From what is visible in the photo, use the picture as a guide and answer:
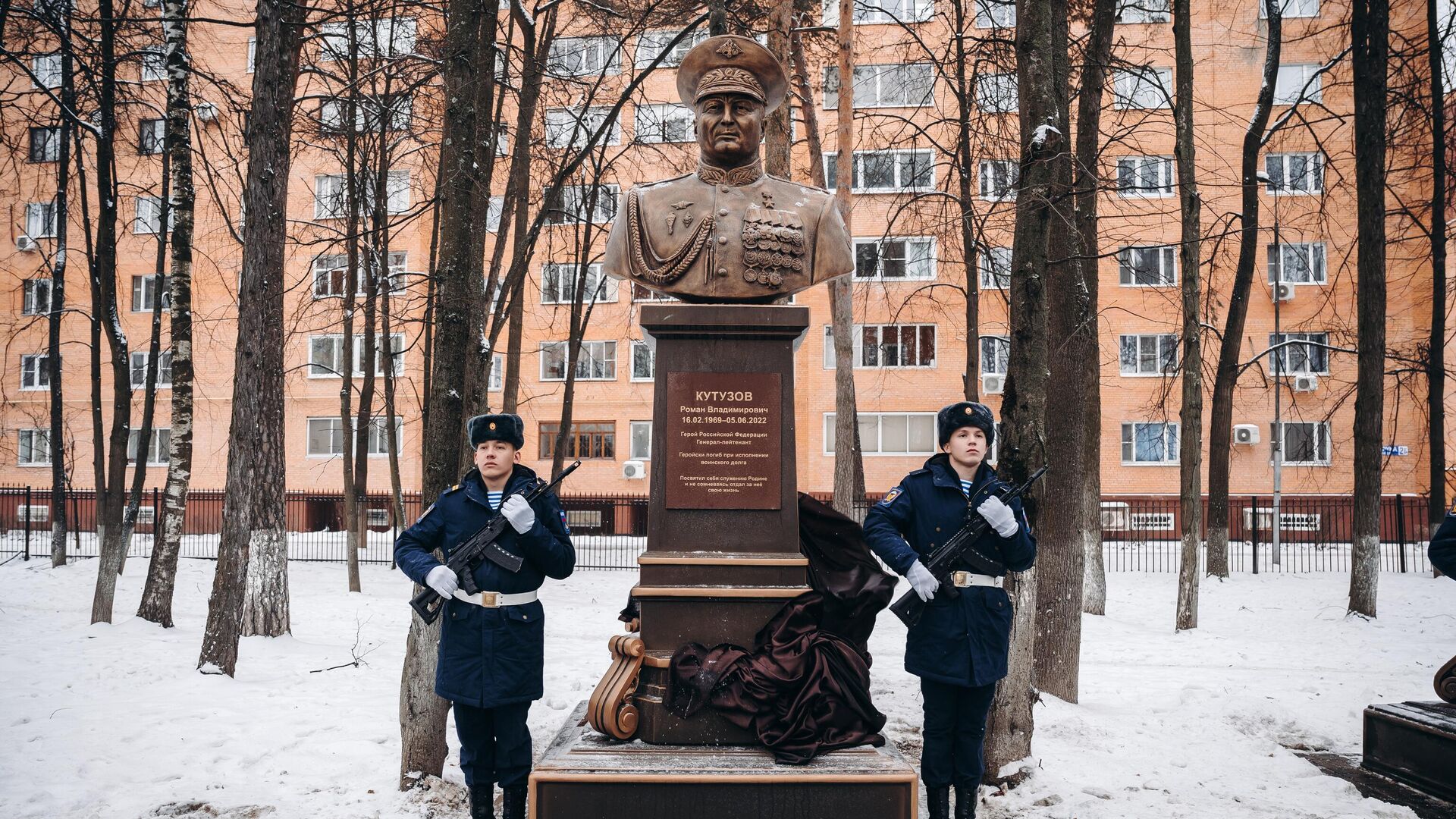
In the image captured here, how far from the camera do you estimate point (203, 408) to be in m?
25.8

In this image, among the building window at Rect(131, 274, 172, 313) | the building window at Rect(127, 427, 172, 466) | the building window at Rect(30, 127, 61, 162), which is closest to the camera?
the building window at Rect(30, 127, 61, 162)

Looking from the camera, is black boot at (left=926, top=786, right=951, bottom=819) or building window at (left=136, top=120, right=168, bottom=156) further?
building window at (left=136, top=120, right=168, bottom=156)

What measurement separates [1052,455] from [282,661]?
267 inches

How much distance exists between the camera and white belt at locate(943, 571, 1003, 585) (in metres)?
4.59

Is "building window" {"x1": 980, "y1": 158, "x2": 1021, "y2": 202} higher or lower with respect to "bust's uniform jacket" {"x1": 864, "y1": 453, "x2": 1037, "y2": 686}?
higher

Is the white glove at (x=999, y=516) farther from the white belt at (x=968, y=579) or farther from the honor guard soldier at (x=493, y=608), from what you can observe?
the honor guard soldier at (x=493, y=608)

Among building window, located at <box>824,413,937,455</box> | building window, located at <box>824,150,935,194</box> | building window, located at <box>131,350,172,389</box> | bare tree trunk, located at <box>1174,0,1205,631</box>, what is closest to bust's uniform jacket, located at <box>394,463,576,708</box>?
bare tree trunk, located at <box>1174,0,1205,631</box>

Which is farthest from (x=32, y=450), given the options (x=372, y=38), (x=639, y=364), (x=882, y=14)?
(x=882, y=14)

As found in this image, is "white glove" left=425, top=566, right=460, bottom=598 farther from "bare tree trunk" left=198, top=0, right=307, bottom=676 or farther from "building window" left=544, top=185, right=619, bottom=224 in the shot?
"building window" left=544, top=185, right=619, bottom=224

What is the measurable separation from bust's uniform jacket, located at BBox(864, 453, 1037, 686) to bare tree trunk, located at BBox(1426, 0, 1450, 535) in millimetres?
9907

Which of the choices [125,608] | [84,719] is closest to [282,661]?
[84,719]

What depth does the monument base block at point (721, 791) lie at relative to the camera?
420 cm

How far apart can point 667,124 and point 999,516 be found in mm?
10584

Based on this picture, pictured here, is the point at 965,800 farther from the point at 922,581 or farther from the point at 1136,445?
the point at 1136,445
